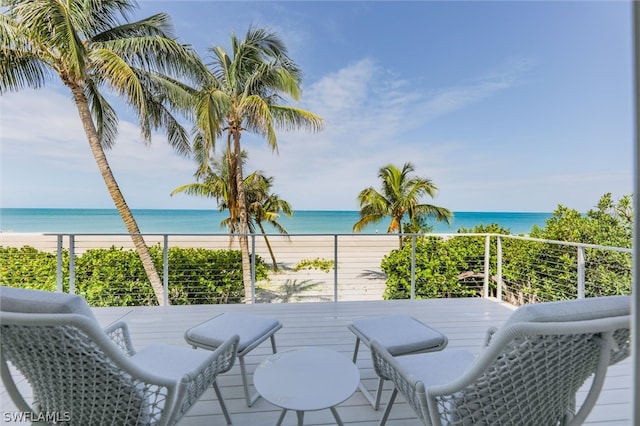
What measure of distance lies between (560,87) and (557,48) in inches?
89.4

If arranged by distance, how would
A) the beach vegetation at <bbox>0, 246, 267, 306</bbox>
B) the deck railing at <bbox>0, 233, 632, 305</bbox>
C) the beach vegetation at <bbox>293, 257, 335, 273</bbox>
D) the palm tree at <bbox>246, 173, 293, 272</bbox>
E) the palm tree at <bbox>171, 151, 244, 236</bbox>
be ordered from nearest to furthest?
1. the deck railing at <bbox>0, 233, 632, 305</bbox>
2. the beach vegetation at <bbox>0, 246, 267, 306</bbox>
3. the palm tree at <bbox>171, 151, 244, 236</bbox>
4. the palm tree at <bbox>246, 173, 293, 272</bbox>
5. the beach vegetation at <bbox>293, 257, 335, 273</bbox>

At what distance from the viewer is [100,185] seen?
17.2 meters

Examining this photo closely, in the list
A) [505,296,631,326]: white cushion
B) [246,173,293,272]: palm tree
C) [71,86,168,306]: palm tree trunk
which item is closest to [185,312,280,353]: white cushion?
[505,296,631,326]: white cushion

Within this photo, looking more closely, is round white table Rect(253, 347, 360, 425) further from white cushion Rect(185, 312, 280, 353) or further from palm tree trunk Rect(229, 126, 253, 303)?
palm tree trunk Rect(229, 126, 253, 303)

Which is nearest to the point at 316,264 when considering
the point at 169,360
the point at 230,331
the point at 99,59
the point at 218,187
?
the point at 218,187

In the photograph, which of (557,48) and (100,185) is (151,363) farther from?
(100,185)

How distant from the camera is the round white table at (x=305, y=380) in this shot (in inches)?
46.3

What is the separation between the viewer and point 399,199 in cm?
937

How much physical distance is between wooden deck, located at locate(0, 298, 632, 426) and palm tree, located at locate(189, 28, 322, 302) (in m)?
3.89

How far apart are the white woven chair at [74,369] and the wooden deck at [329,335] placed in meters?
0.62

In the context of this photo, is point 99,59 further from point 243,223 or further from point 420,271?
point 420,271

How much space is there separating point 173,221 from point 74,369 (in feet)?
82.6

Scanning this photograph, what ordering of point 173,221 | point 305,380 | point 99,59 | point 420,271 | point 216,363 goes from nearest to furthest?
1. point 305,380
2. point 216,363
3. point 99,59
4. point 420,271
5. point 173,221

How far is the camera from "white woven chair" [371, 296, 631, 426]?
3.13ft
